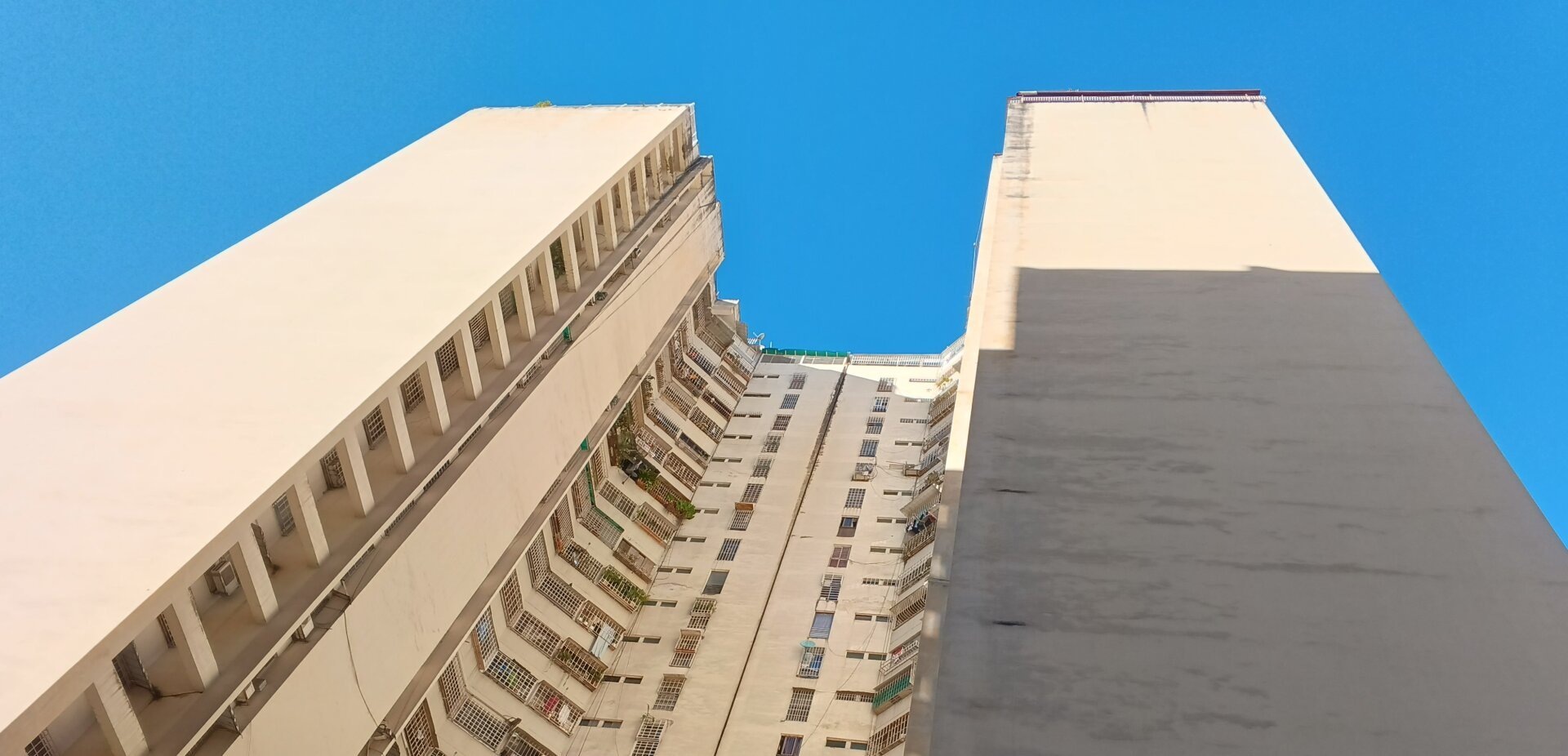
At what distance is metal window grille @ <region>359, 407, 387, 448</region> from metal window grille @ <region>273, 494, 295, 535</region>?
1.98m

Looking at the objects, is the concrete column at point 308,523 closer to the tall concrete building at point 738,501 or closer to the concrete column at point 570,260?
the tall concrete building at point 738,501

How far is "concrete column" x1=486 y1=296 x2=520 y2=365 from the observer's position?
64.0ft

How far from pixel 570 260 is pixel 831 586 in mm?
9180

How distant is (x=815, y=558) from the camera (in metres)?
25.2

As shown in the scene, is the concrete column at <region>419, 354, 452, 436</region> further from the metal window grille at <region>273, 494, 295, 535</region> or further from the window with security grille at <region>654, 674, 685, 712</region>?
the window with security grille at <region>654, 674, 685, 712</region>

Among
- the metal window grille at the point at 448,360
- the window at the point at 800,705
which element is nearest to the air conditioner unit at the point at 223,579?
the metal window grille at the point at 448,360

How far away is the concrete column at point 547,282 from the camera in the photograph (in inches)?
854

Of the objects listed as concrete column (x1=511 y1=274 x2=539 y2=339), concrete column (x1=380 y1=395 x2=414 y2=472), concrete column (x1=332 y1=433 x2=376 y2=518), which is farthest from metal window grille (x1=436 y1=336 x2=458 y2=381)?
concrete column (x1=332 y1=433 x2=376 y2=518)

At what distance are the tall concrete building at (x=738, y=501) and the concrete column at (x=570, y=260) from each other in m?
0.06

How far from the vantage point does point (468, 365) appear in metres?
18.9

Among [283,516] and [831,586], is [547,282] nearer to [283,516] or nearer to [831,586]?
[283,516]

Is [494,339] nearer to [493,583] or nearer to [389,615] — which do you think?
[493,583]

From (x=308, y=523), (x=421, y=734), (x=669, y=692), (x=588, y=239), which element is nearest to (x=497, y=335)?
(x=588, y=239)

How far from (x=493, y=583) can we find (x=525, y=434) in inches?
111
